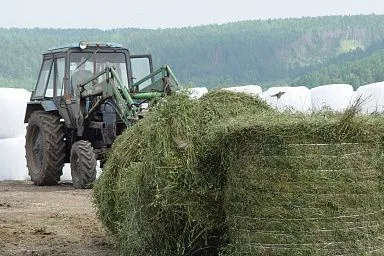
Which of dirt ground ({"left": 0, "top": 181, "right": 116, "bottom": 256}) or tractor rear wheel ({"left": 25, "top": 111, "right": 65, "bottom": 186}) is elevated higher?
tractor rear wheel ({"left": 25, "top": 111, "right": 65, "bottom": 186})

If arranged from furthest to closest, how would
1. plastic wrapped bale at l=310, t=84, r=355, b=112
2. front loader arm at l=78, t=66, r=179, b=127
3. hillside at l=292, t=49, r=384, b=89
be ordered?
hillside at l=292, t=49, r=384, b=89
plastic wrapped bale at l=310, t=84, r=355, b=112
front loader arm at l=78, t=66, r=179, b=127

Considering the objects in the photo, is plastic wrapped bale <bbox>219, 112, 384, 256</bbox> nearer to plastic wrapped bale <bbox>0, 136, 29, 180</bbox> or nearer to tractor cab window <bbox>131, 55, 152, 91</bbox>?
tractor cab window <bbox>131, 55, 152, 91</bbox>

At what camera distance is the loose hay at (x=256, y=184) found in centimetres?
478

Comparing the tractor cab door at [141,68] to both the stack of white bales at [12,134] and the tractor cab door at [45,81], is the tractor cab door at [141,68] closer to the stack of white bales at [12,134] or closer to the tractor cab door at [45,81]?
Answer: the tractor cab door at [45,81]

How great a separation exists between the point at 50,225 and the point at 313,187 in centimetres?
468

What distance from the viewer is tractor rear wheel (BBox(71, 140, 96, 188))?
12.4 meters

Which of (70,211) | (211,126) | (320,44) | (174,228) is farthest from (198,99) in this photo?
(320,44)

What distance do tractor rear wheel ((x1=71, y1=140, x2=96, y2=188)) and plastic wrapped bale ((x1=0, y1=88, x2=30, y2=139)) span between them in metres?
3.24

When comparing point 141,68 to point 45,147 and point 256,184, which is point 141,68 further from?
point 256,184

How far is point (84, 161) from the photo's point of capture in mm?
12383

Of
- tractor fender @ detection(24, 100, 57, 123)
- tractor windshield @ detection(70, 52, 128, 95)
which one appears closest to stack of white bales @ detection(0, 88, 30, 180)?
tractor fender @ detection(24, 100, 57, 123)

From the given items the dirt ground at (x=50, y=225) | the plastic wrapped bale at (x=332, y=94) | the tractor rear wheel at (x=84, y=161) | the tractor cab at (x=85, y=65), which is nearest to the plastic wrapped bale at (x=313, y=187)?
the dirt ground at (x=50, y=225)

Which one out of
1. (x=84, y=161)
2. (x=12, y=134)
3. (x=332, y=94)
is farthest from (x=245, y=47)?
(x=84, y=161)

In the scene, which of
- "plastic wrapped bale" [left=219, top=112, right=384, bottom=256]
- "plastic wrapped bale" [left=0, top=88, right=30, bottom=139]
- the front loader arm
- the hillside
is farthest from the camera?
the hillside
